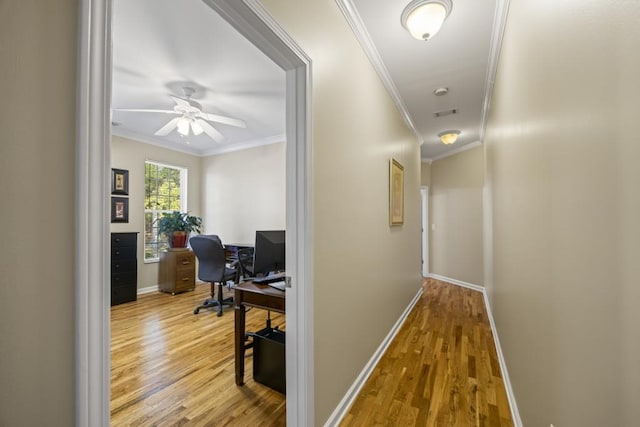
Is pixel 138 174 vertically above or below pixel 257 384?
above

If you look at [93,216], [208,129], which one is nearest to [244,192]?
[208,129]

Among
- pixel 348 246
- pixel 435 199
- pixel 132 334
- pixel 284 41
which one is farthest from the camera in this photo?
pixel 435 199

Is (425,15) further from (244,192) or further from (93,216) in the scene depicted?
(244,192)

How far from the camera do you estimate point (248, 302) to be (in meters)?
1.96

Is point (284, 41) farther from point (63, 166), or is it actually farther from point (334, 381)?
point (334, 381)

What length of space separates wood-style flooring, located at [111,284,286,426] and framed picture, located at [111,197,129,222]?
5.07 ft

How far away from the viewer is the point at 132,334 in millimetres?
3002

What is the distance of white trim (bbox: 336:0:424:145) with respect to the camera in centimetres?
184

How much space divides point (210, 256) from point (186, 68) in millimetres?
2243

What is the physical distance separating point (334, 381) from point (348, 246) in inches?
32.2

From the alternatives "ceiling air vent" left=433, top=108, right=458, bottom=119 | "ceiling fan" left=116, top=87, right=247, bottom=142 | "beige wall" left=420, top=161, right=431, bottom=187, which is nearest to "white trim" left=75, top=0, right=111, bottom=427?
"ceiling fan" left=116, top=87, right=247, bottom=142

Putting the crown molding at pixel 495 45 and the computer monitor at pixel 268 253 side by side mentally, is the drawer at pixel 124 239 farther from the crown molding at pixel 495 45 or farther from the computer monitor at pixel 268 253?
the crown molding at pixel 495 45

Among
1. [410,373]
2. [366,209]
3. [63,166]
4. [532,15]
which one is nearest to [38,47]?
[63,166]

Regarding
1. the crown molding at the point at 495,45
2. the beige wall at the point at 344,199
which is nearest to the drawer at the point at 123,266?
the beige wall at the point at 344,199
